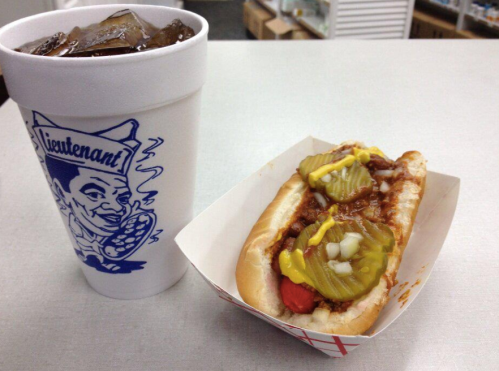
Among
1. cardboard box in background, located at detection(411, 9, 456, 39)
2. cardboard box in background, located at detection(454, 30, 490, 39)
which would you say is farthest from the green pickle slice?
cardboard box in background, located at detection(411, 9, 456, 39)

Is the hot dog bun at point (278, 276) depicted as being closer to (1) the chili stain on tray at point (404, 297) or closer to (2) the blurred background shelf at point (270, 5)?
(1) the chili stain on tray at point (404, 297)

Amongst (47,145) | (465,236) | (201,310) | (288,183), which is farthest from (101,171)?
(465,236)

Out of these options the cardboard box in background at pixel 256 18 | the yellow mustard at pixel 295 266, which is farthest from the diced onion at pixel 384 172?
the cardboard box in background at pixel 256 18

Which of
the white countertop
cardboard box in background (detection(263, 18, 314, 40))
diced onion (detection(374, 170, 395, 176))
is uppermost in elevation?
diced onion (detection(374, 170, 395, 176))

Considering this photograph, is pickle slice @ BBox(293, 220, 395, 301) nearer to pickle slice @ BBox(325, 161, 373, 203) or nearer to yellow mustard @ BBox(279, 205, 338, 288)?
yellow mustard @ BBox(279, 205, 338, 288)

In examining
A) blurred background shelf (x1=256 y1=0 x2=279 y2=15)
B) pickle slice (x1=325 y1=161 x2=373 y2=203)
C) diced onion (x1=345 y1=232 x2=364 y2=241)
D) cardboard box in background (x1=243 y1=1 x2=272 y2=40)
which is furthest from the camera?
cardboard box in background (x1=243 y1=1 x2=272 y2=40)

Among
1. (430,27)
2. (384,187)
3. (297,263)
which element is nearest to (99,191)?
(297,263)

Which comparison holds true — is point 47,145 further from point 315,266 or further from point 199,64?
point 315,266
